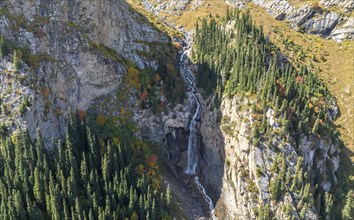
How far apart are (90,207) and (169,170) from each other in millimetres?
31441

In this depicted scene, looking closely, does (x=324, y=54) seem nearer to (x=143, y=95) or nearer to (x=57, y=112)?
(x=143, y=95)

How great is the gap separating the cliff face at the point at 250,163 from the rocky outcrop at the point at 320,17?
205 feet

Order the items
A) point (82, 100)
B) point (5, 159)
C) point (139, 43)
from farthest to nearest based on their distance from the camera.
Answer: point (139, 43)
point (82, 100)
point (5, 159)

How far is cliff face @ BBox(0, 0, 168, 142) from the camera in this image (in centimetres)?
8062

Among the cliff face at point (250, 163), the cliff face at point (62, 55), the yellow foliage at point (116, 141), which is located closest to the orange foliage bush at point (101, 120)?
the cliff face at point (62, 55)

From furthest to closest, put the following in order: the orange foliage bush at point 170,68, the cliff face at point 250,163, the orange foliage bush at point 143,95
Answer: the orange foliage bush at point 170,68
the orange foliage bush at point 143,95
the cliff face at point 250,163

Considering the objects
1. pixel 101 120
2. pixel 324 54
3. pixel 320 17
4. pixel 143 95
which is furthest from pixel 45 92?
pixel 320 17

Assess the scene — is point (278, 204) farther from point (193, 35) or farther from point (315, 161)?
point (193, 35)

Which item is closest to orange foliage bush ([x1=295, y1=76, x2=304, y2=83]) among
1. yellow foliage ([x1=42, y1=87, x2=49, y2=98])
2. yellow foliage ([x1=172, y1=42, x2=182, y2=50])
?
yellow foliage ([x1=172, y1=42, x2=182, y2=50])

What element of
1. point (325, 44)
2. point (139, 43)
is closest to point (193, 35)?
point (139, 43)

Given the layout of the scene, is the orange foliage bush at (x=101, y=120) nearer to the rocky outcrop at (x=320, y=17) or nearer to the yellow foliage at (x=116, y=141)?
the yellow foliage at (x=116, y=141)

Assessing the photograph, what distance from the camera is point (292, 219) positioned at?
76.8m

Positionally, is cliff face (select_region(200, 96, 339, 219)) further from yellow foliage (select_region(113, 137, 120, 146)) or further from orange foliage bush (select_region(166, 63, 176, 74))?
yellow foliage (select_region(113, 137, 120, 146))

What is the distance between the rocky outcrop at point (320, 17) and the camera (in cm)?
13362
